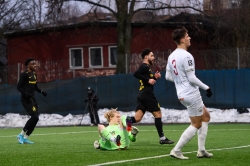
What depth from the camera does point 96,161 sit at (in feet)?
33.4

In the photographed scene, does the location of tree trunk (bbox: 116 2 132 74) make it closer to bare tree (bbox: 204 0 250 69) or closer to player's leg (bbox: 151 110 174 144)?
bare tree (bbox: 204 0 250 69)

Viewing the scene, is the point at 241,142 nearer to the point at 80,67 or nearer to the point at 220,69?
the point at 220,69

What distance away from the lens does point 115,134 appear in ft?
40.8

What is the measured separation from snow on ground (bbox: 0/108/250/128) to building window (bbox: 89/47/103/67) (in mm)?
12186

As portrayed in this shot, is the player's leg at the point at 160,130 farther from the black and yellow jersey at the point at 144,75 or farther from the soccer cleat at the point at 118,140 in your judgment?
the soccer cleat at the point at 118,140

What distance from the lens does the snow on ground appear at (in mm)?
26625

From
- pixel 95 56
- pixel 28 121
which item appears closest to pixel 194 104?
pixel 28 121

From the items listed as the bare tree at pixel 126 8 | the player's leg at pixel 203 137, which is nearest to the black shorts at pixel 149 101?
the player's leg at pixel 203 137

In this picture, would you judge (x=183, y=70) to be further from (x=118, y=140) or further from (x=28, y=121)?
(x=28, y=121)

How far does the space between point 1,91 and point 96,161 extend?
2230 centimetres

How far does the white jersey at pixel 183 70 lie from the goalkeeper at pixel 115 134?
241 cm

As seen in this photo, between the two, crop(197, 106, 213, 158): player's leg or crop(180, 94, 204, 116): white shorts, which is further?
crop(197, 106, 213, 158): player's leg

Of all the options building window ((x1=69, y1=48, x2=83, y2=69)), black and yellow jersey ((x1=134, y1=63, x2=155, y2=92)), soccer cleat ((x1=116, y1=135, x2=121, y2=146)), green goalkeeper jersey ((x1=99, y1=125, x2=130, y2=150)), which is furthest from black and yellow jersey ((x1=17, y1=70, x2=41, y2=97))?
building window ((x1=69, y1=48, x2=83, y2=69))

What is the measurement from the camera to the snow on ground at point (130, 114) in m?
26.6
